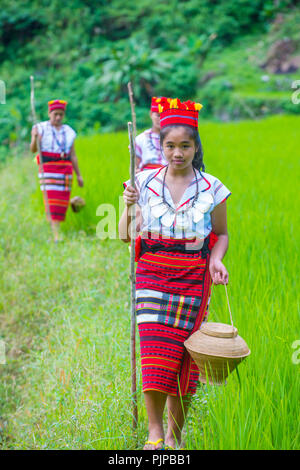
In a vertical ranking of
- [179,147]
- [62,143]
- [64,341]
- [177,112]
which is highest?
[62,143]

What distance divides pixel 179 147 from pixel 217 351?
751mm

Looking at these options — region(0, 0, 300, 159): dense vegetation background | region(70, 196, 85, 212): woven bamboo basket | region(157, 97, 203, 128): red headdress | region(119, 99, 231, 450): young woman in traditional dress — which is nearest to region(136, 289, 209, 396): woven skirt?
region(119, 99, 231, 450): young woman in traditional dress

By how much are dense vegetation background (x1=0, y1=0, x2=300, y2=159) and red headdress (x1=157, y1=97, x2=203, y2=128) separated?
10882mm

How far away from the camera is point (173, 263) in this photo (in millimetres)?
2090

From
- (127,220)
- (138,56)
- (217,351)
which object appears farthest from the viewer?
(138,56)

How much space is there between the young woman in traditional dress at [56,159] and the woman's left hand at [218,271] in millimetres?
3220

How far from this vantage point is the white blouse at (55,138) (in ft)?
16.6

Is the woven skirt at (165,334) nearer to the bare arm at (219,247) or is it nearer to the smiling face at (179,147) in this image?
the bare arm at (219,247)

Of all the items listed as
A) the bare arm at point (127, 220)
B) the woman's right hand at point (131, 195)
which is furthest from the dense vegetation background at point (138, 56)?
the woman's right hand at point (131, 195)

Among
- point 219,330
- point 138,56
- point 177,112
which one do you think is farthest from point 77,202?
point 138,56

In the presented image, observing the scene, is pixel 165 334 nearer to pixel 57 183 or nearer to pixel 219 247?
pixel 219 247

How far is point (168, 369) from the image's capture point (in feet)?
6.81

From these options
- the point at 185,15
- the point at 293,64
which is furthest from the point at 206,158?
the point at 185,15
